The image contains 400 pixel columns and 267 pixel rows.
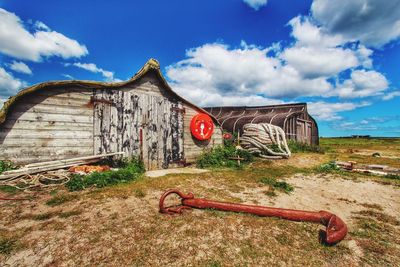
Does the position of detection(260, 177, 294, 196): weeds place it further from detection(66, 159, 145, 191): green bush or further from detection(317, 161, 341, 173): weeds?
detection(66, 159, 145, 191): green bush

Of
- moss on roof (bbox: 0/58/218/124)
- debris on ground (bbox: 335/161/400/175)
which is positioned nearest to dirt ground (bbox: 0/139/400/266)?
→ moss on roof (bbox: 0/58/218/124)

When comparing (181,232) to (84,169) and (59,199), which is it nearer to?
(59,199)

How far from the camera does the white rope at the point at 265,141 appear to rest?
13312 millimetres

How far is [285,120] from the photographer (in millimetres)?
18359

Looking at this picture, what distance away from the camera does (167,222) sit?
14.2 ft

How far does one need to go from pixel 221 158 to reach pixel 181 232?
8.09 m

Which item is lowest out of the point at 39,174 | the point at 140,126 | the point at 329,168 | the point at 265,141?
the point at 329,168

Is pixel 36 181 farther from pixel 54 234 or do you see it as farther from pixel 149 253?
pixel 149 253

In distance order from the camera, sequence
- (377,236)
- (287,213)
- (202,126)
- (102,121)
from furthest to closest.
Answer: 1. (202,126)
2. (102,121)
3. (287,213)
4. (377,236)

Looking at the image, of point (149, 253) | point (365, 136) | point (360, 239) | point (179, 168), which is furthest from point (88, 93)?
point (365, 136)

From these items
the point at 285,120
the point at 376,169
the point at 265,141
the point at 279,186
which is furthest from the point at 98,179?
the point at 285,120

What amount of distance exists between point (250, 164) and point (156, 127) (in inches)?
208

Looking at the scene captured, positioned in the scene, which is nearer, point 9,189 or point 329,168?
point 9,189

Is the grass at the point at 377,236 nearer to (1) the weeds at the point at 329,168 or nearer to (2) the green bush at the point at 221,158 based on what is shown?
(1) the weeds at the point at 329,168
